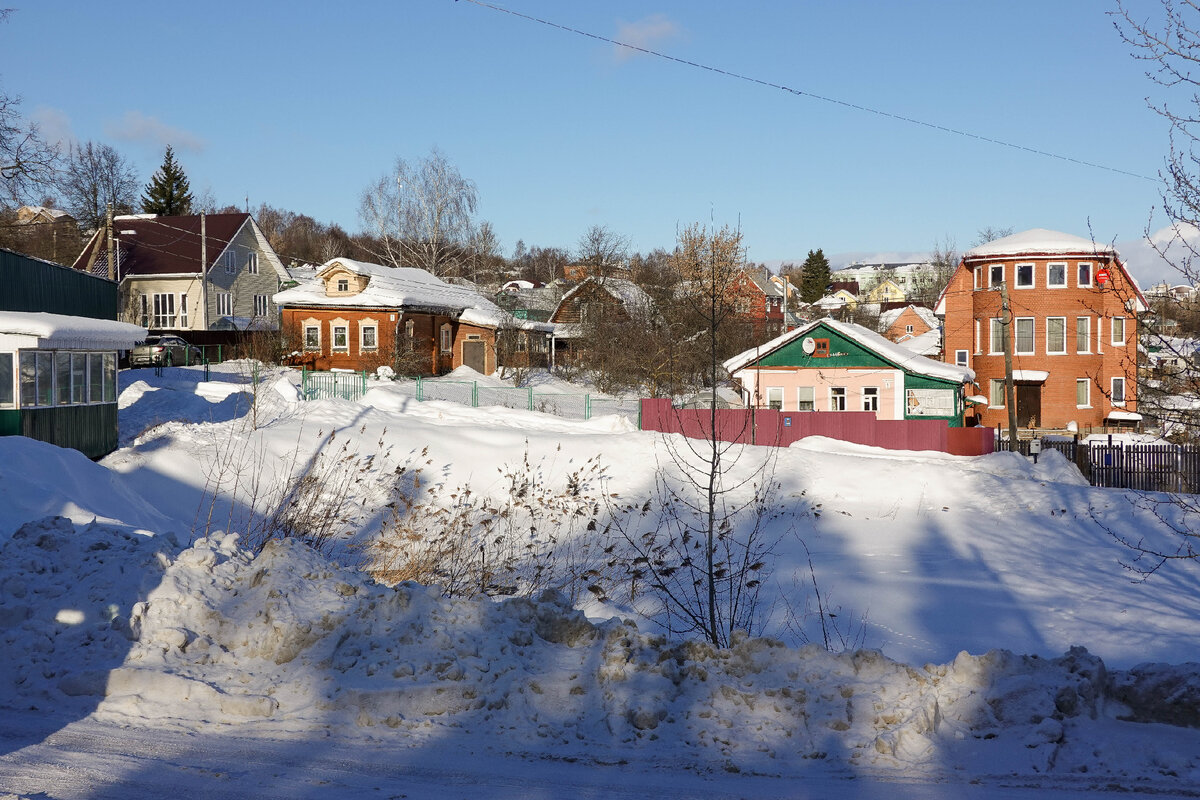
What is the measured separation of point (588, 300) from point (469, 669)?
49098 millimetres

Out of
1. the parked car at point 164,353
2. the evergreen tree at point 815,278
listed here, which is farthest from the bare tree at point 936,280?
the parked car at point 164,353

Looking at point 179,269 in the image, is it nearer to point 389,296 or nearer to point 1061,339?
point 389,296

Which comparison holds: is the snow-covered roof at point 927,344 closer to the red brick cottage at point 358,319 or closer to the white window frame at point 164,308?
the red brick cottage at point 358,319

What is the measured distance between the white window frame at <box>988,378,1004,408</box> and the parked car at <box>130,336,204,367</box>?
122 ft

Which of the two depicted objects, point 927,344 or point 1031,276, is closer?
point 1031,276

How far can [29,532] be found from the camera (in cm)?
726

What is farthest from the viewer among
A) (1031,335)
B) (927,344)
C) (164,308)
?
(927,344)

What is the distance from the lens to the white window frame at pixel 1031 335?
43062 mm

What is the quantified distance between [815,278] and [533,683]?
3554 inches

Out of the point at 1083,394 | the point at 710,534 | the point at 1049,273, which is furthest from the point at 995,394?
the point at 710,534

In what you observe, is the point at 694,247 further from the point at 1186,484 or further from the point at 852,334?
the point at 1186,484

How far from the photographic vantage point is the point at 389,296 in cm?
4250

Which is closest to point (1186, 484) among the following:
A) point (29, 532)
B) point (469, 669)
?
point (469, 669)

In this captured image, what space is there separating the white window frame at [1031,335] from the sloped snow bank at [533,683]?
4157 centimetres
